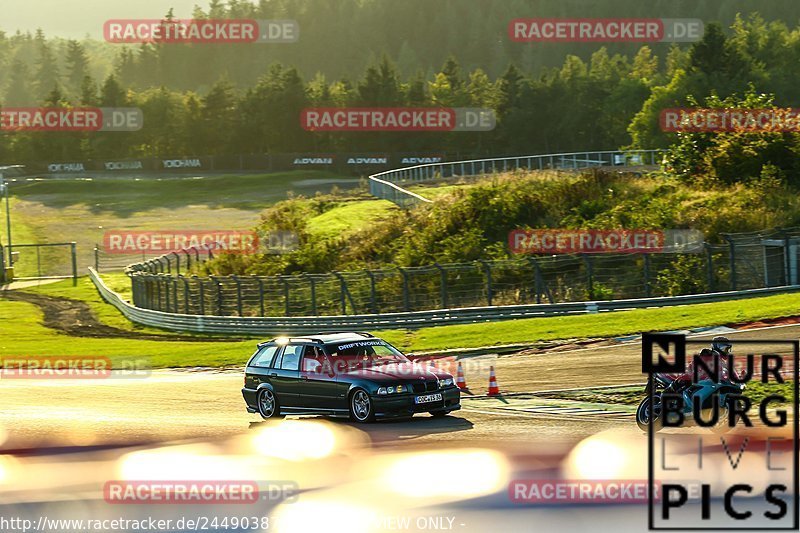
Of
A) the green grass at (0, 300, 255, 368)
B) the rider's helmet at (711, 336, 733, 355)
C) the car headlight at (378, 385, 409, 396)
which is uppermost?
the rider's helmet at (711, 336, 733, 355)

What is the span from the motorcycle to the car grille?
369cm

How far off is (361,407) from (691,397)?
223 inches

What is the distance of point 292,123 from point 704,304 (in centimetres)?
8994

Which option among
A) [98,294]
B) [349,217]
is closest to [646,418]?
[349,217]

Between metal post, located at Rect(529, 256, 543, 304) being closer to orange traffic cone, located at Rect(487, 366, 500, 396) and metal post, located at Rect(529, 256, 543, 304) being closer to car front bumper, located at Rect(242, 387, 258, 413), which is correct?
orange traffic cone, located at Rect(487, 366, 500, 396)

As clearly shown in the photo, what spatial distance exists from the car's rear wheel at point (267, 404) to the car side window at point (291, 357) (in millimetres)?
550

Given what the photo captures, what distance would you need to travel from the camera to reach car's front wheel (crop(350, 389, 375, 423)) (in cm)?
1878

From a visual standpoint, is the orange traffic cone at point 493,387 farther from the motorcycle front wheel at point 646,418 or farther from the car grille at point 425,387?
the motorcycle front wheel at point 646,418

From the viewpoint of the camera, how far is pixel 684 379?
15539 millimetres

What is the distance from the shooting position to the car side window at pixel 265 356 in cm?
2067

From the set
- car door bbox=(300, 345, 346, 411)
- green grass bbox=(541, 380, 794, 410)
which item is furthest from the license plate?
green grass bbox=(541, 380, 794, 410)

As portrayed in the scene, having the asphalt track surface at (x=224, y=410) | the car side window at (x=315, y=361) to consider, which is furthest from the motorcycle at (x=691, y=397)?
the car side window at (x=315, y=361)

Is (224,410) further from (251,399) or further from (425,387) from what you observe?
(425,387)

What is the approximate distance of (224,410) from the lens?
71.7 feet
